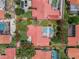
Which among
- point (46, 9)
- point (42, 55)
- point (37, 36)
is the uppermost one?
point (46, 9)

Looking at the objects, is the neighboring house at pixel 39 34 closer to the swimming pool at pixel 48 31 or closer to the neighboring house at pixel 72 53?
the swimming pool at pixel 48 31

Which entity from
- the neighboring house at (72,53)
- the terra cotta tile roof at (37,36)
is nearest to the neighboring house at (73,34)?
the neighboring house at (72,53)

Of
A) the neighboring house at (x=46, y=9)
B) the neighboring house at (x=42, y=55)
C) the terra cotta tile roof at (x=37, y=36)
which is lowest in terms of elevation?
the neighboring house at (x=42, y=55)

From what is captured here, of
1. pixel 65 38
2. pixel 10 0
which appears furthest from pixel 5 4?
pixel 65 38

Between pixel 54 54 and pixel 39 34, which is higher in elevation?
pixel 39 34

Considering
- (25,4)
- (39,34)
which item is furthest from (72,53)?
(25,4)

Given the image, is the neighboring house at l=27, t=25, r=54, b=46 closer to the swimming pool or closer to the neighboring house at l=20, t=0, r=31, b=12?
the swimming pool

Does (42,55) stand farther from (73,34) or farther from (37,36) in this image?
(73,34)
